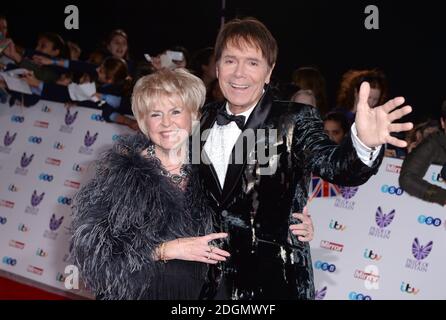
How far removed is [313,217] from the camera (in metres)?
4.73

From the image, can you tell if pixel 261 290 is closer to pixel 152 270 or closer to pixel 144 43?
pixel 152 270

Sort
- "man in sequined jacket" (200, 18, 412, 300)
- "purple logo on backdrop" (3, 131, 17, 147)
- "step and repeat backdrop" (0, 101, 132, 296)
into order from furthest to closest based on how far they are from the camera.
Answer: "purple logo on backdrop" (3, 131, 17, 147)
"step and repeat backdrop" (0, 101, 132, 296)
"man in sequined jacket" (200, 18, 412, 300)

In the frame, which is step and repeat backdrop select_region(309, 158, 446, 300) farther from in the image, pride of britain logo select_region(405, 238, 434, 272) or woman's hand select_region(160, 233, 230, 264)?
woman's hand select_region(160, 233, 230, 264)

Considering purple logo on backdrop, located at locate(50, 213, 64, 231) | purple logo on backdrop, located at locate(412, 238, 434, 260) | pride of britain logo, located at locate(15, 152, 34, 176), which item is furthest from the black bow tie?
pride of britain logo, located at locate(15, 152, 34, 176)

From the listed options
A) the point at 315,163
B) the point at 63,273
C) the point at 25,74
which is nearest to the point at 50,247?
the point at 63,273

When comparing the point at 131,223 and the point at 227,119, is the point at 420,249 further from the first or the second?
the point at 131,223

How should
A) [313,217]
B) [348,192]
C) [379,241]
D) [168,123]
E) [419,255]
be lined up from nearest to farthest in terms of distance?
[168,123] < [419,255] < [379,241] < [348,192] < [313,217]

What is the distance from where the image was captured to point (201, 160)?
2.83 meters

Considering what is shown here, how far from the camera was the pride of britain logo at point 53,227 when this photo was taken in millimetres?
5402

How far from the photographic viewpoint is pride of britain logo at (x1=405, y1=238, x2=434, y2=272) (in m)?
4.25

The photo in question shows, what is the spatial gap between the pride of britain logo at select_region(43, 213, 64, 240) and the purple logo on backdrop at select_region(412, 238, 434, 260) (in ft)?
8.33

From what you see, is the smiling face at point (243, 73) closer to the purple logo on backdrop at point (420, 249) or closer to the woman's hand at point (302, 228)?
the woman's hand at point (302, 228)

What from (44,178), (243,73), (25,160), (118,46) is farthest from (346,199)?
(118,46)

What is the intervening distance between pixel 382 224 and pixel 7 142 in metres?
3.13
